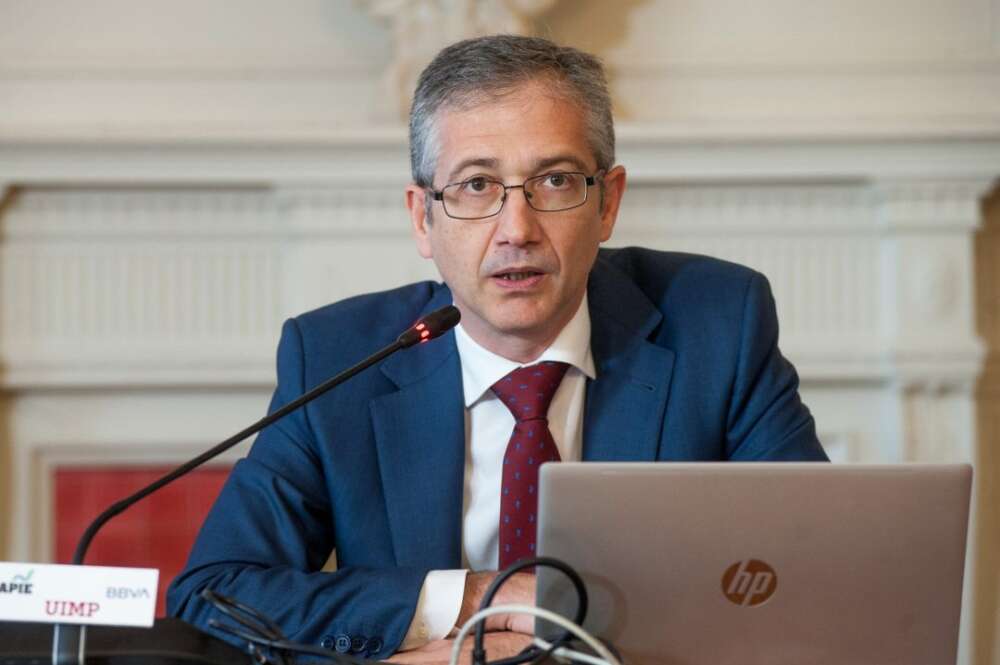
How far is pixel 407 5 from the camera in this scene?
8.29 feet

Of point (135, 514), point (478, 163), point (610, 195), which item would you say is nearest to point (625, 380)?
point (610, 195)

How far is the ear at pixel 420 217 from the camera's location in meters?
1.58

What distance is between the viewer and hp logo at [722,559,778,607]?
101 cm

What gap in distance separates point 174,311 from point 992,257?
1.76 metres

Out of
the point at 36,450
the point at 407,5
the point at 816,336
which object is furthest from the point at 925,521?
the point at 36,450

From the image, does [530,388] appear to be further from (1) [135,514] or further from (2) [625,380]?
(1) [135,514]

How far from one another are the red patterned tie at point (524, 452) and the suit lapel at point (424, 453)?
2.5 inches

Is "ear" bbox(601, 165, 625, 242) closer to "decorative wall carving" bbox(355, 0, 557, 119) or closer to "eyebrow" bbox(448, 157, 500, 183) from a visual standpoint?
"eyebrow" bbox(448, 157, 500, 183)

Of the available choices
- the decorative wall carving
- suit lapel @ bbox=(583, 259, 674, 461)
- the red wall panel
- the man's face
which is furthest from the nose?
the red wall panel

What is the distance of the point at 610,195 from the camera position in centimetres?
161

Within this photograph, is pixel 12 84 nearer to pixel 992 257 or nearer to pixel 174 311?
pixel 174 311

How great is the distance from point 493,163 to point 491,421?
338mm

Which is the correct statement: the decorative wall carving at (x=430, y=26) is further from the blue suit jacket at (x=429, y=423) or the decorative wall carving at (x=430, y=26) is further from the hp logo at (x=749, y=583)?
the hp logo at (x=749, y=583)

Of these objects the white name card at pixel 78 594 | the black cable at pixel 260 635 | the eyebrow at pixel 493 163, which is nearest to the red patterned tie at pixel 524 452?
the eyebrow at pixel 493 163
